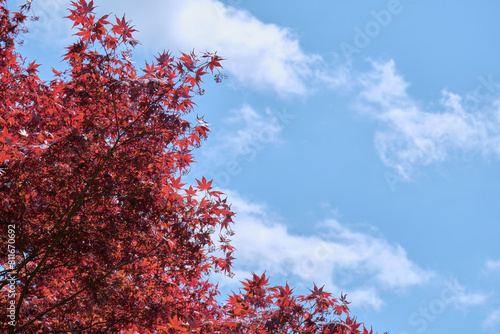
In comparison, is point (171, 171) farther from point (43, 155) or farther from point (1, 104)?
point (1, 104)

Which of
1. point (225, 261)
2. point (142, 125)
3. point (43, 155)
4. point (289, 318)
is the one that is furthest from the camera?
point (225, 261)

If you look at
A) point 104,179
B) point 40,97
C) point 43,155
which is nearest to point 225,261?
point 104,179

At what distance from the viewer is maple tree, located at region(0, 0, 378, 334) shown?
7402mm

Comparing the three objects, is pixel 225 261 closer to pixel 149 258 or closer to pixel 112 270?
pixel 149 258

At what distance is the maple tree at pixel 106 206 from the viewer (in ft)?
24.3

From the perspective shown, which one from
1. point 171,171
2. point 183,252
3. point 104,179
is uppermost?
point 171,171

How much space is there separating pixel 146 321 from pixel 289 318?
3.15 metres

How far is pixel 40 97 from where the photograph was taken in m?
8.43

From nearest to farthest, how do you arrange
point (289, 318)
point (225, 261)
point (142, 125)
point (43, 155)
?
1. point (289, 318)
2. point (43, 155)
3. point (142, 125)
4. point (225, 261)

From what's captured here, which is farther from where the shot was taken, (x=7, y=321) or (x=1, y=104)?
(x=1, y=104)

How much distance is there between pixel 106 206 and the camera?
8.01 metres

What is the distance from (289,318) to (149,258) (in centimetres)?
307

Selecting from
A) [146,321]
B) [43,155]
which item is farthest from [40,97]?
[146,321]

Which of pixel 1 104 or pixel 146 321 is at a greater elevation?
pixel 1 104
